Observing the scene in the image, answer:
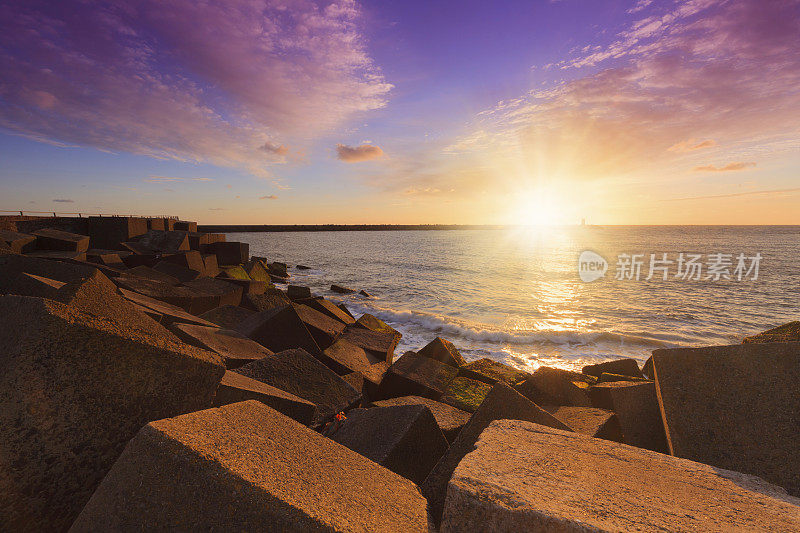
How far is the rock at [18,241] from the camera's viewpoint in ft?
24.5

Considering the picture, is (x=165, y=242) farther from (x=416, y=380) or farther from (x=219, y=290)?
(x=416, y=380)

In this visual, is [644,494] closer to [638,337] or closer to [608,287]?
[638,337]

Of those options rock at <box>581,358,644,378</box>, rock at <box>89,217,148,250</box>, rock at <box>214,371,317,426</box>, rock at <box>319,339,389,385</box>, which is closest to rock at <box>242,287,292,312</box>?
rock at <box>319,339,389,385</box>

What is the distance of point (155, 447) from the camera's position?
1.33m

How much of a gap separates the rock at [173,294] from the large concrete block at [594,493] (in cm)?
574

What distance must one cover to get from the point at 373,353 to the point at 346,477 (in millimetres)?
4845

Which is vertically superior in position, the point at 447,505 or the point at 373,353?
the point at 447,505

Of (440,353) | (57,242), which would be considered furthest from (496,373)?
(57,242)

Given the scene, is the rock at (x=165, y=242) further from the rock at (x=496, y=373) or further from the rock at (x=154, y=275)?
the rock at (x=496, y=373)

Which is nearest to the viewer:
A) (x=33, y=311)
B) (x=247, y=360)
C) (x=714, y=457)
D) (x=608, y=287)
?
(x=33, y=311)

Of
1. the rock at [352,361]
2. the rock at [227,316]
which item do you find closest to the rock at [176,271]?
the rock at [227,316]

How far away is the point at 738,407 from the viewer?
99.3 inches

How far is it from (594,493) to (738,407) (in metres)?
1.89

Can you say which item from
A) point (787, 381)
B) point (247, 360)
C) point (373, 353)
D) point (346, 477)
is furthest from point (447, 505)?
point (373, 353)
